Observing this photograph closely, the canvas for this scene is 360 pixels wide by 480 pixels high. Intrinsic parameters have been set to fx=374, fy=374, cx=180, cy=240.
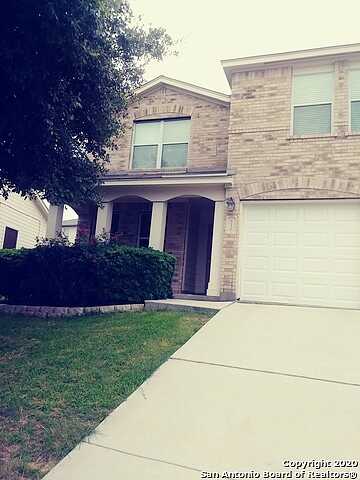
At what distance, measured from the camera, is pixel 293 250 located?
9.36m

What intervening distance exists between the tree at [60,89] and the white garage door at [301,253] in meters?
4.35

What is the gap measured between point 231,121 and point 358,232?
452 cm

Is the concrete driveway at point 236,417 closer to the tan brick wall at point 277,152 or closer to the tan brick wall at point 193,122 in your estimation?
the tan brick wall at point 277,152

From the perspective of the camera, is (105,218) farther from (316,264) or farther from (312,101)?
(312,101)

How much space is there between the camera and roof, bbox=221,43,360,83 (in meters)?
9.64

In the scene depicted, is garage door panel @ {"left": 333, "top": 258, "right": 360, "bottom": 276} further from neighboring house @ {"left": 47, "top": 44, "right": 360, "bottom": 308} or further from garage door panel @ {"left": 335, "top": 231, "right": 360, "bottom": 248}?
garage door panel @ {"left": 335, "top": 231, "right": 360, "bottom": 248}


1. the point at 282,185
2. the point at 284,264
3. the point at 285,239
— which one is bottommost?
the point at 284,264

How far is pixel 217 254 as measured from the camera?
9.77 meters

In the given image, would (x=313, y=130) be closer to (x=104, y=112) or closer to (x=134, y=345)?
(x=104, y=112)

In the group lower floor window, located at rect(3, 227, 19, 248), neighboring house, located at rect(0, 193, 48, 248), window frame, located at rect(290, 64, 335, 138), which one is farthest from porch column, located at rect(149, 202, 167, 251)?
lower floor window, located at rect(3, 227, 19, 248)

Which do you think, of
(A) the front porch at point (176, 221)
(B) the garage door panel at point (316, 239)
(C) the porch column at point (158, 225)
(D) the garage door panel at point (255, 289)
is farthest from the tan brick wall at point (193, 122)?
(D) the garage door panel at point (255, 289)

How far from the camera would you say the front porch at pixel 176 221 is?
10.2m

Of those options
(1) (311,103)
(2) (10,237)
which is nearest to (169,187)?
(1) (311,103)

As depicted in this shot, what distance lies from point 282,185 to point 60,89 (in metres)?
5.88
